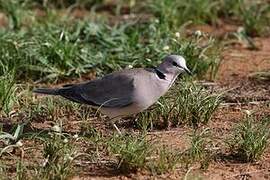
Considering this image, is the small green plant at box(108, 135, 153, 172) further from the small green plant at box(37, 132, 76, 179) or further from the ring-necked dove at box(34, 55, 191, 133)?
the ring-necked dove at box(34, 55, 191, 133)

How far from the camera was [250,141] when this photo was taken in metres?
5.03

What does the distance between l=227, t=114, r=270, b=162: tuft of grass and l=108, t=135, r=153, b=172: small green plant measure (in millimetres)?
574

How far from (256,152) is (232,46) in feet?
8.90

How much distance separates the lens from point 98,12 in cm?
861

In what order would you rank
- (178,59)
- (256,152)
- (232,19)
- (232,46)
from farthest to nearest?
(232,19)
(232,46)
(178,59)
(256,152)

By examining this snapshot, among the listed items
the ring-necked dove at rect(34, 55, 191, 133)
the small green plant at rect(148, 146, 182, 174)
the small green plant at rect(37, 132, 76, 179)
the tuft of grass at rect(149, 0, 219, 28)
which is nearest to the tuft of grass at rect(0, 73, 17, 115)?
the ring-necked dove at rect(34, 55, 191, 133)

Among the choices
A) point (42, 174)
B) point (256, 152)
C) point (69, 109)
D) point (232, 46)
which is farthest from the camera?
point (232, 46)

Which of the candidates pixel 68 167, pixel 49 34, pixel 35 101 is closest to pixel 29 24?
pixel 49 34

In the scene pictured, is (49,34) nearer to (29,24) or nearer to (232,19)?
(29,24)

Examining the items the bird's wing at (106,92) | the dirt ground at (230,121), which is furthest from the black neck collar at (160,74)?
the dirt ground at (230,121)

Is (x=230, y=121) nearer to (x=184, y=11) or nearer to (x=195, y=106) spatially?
(x=195, y=106)

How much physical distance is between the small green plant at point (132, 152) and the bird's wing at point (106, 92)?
17.9 inches

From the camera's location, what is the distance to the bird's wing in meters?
5.36

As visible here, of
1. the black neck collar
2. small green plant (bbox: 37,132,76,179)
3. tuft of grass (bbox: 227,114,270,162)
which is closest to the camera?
small green plant (bbox: 37,132,76,179)
